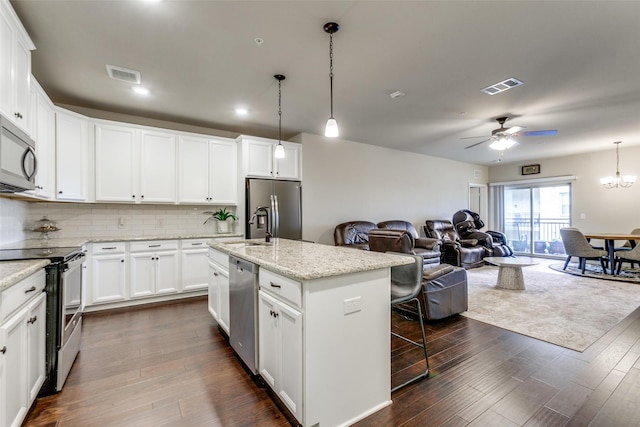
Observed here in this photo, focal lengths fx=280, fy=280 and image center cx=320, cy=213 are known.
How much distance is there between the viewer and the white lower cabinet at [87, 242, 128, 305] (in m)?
3.58

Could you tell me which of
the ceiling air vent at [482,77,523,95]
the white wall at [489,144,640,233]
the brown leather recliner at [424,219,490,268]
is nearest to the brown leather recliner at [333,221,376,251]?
the brown leather recliner at [424,219,490,268]

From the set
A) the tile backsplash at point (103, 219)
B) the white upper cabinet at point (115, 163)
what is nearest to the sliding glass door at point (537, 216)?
the tile backsplash at point (103, 219)

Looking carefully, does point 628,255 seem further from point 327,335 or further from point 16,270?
point 16,270

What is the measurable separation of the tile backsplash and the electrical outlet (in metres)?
3.53

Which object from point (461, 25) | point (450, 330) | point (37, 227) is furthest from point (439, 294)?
point (37, 227)

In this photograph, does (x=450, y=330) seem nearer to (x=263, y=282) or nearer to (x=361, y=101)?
(x=263, y=282)

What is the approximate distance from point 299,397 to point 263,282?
28.5 inches

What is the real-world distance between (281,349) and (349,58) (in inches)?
105

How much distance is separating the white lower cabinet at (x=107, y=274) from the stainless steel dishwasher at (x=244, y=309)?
2.21m

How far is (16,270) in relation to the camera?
1.60 metres

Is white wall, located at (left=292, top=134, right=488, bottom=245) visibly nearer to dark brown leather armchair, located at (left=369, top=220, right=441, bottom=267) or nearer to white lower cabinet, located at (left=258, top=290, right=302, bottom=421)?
dark brown leather armchair, located at (left=369, top=220, right=441, bottom=267)

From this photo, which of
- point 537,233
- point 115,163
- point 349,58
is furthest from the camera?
point 537,233

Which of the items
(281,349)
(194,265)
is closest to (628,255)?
(281,349)

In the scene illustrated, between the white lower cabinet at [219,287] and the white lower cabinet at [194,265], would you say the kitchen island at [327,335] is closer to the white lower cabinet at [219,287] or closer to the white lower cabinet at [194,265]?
the white lower cabinet at [219,287]
